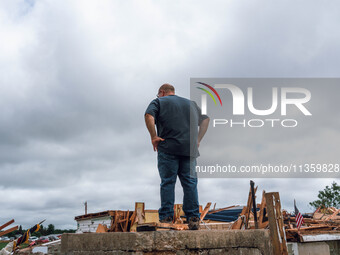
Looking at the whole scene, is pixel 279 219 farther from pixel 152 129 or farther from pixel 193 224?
pixel 152 129

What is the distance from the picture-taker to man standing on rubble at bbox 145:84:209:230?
435cm

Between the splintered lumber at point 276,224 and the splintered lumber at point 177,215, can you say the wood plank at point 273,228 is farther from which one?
the splintered lumber at point 177,215

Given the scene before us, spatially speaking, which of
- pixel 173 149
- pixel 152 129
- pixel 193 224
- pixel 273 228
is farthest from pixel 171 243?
pixel 273 228

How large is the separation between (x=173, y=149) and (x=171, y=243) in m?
1.19

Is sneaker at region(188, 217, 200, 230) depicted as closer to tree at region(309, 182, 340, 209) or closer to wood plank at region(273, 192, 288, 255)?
wood plank at region(273, 192, 288, 255)

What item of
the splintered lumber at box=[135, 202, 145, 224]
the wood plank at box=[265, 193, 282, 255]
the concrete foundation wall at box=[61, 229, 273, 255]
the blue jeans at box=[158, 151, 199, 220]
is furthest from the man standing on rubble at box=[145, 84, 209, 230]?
the splintered lumber at box=[135, 202, 145, 224]

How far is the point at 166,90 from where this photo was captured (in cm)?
→ 491

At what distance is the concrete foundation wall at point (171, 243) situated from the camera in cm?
362

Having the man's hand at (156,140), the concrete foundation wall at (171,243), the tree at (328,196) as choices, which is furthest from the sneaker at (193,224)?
the tree at (328,196)

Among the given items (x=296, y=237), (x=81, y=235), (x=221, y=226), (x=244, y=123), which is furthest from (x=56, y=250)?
(x=81, y=235)

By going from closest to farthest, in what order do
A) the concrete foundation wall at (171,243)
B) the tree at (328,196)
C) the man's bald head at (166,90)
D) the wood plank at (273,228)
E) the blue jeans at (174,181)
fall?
the concrete foundation wall at (171,243), the blue jeans at (174,181), the man's bald head at (166,90), the wood plank at (273,228), the tree at (328,196)

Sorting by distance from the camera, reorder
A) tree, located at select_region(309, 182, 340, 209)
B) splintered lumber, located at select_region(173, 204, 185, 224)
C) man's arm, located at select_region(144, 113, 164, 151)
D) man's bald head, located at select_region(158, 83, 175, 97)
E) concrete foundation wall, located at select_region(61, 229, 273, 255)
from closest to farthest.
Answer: concrete foundation wall, located at select_region(61, 229, 273, 255), man's arm, located at select_region(144, 113, 164, 151), man's bald head, located at select_region(158, 83, 175, 97), splintered lumber, located at select_region(173, 204, 185, 224), tree, located at select_region(309, 182, 340, 209)

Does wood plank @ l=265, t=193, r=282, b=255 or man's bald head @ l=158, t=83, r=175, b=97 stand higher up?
man's bald head @ l=158, t=83, r=175, b=97

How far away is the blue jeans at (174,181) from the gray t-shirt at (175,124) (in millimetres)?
97
